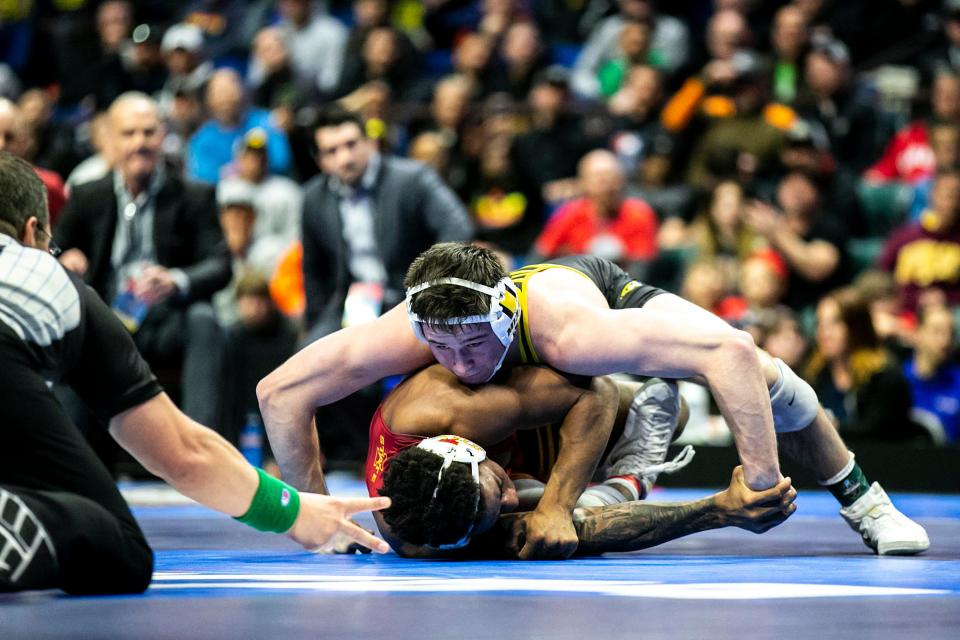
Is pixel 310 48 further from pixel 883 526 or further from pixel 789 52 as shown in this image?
pixel 883 526

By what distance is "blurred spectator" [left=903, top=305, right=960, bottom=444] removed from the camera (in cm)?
732

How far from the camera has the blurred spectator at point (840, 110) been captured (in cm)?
930

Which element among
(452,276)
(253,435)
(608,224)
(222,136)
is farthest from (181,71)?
(452,276)

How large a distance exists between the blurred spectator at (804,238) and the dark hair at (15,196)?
6.09 metres

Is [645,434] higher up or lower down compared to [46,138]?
higher up

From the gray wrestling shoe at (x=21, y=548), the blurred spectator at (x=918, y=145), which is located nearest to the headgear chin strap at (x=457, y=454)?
the gray wrestling shoe at (x=21, y=548)

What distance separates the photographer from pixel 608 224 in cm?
861

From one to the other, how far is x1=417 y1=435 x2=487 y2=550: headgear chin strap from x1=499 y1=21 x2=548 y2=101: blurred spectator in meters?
6.94

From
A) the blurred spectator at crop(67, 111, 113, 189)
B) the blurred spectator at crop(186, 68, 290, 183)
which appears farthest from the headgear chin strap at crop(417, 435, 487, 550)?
the blurred spectator at crop(186, 68, 290, 183)

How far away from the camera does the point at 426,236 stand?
6.95m

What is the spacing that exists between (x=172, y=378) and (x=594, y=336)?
3.60 metres

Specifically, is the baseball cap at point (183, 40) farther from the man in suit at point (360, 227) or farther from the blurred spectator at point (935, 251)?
the blurred spectator at point (935, 251)

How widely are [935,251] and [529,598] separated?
581cm

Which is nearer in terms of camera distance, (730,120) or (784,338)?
(784,338)
